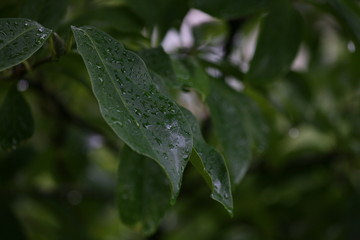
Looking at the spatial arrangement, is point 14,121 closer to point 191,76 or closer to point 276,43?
point 191,76

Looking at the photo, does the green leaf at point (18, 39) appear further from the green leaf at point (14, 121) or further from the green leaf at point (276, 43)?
the green leaf at point (276, 43)

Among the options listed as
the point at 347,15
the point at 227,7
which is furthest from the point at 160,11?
the point at 347,15

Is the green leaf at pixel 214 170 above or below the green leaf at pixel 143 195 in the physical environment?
above

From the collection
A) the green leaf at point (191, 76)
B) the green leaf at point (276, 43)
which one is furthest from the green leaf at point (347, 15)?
the green leaf at point (191, 76)

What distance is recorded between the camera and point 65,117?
46.5 inches

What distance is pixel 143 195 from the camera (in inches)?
31.1

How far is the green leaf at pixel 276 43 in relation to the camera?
2.72 feet

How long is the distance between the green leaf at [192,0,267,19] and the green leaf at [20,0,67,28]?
0.59 feet

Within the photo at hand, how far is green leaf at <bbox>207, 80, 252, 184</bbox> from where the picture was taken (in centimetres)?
74

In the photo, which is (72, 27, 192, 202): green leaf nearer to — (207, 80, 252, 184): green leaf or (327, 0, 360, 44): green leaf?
(207, 80, 252, 184): green leaf

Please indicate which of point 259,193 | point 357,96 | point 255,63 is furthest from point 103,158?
point 255,63

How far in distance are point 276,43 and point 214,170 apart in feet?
1.10

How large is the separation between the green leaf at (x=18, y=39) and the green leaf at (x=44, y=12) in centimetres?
13

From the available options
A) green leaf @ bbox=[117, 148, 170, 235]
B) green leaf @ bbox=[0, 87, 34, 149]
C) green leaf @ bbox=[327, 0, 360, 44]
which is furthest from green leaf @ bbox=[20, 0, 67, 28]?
green leaf @ bbox=[327, 0, 360, 44]
